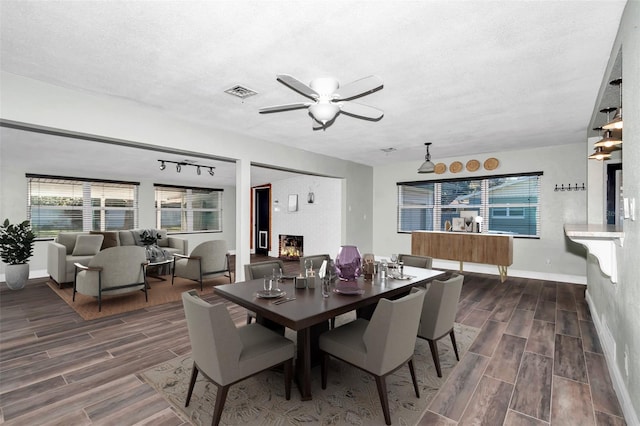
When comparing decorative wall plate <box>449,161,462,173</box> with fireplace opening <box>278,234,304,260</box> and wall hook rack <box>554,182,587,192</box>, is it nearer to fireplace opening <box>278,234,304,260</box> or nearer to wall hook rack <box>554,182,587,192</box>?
wall hook rack <box>554,182,587,192</box>

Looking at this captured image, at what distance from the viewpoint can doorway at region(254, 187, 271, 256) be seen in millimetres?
9984

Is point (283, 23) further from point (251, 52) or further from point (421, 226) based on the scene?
point (421, 226)

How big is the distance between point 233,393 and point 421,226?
245 inches

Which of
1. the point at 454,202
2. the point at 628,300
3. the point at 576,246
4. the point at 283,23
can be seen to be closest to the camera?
the point at 628,300

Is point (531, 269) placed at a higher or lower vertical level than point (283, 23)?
lower

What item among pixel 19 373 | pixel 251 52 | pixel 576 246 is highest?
pixel 251 52

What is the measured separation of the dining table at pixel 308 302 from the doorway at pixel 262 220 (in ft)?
23.9

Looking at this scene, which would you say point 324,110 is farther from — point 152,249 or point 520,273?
point 520,273

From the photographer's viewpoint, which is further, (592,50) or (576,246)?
(576,246)

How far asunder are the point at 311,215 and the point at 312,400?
6.50 m

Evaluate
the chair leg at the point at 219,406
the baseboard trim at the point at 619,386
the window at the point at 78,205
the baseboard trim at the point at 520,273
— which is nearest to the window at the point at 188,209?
the window at the point at 78,205

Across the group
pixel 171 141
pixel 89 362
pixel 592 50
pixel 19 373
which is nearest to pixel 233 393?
pixel 89 362

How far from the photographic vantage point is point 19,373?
8.26ft

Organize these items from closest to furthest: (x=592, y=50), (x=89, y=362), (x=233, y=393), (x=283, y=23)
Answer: (x=283, y=23) < (x=233, y=393) < (x=592, y=50) < (x=89, y=362)
